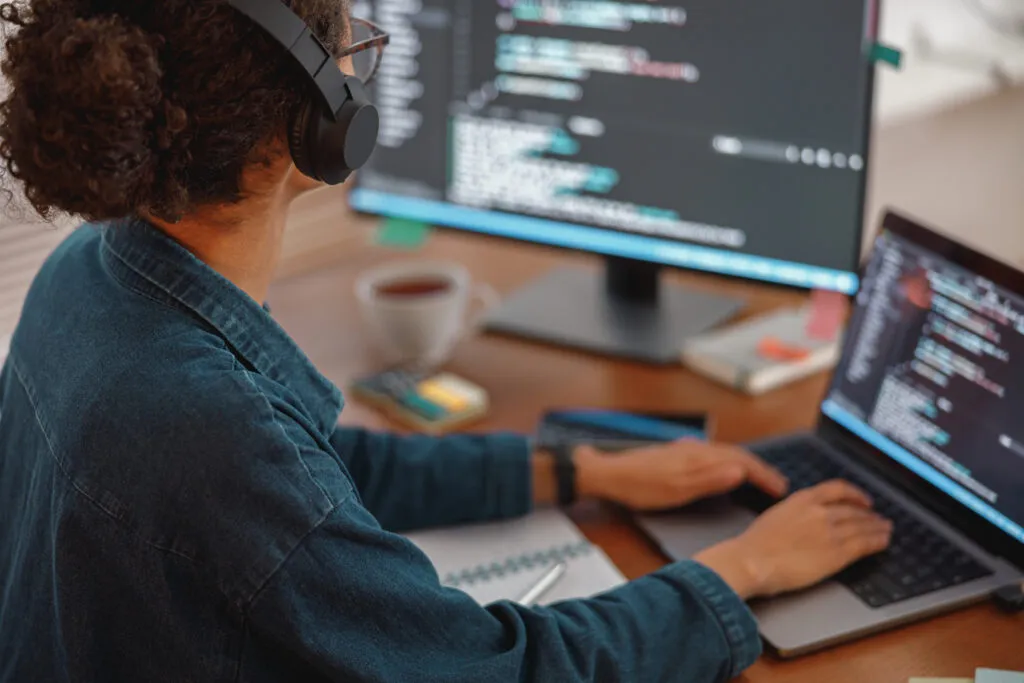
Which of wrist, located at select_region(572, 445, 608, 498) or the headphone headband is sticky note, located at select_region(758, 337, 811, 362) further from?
the headphone headband

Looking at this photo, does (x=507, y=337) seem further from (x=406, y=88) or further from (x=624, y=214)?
(x=406, y=88)

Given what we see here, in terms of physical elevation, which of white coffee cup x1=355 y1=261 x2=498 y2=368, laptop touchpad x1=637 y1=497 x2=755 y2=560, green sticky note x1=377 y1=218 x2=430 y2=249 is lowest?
laptop touchpad x1=637 y1=497 x2=755 y2=560

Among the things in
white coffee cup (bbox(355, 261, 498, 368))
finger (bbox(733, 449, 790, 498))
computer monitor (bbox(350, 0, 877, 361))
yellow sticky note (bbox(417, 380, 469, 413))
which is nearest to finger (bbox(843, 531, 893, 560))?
finger (bbox(733, 449, 790, 498))

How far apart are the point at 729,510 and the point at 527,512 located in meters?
0.19

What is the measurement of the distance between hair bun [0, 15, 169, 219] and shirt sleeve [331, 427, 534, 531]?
41 centimetres

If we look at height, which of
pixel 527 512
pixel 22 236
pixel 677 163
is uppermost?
pixel 677 163

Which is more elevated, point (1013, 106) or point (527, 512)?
point (1013, 106)

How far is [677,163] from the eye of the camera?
1284mm

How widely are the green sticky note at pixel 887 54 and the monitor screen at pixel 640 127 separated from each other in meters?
0.02

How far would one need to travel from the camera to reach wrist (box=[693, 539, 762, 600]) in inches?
35.9

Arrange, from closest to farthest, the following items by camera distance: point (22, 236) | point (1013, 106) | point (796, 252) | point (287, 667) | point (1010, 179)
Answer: point (287, 667), point (796, 252), point (22, 236), point (1010, 179), point (1013, 106)

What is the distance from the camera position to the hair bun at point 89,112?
2.24ft

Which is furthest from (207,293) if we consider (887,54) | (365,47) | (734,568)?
(887,54)

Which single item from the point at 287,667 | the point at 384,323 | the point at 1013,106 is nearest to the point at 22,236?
the point at 384,323
